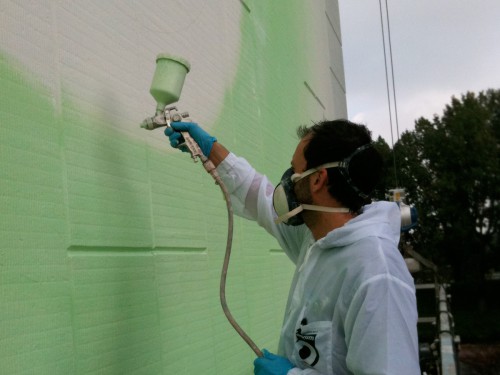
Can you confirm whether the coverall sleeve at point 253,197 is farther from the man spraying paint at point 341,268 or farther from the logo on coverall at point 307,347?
the logo on coverall at point 307,347

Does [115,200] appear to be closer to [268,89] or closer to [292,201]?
[292,201]

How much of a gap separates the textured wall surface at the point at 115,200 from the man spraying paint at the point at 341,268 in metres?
0.25

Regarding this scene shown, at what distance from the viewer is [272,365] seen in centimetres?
180

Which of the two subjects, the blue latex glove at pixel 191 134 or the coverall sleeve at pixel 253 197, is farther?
the coverall sleeve at pixel 253 197

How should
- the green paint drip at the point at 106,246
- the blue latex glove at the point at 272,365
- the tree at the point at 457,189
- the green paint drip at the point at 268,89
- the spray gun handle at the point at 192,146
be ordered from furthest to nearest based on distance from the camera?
the tree at the point at 457,189 → the green paint drip at the point at 268,89 → the spray gun handle at the point at 192,146 → the blue latex glove at the point at 272,365 → the green paint drip at the point at 106,246

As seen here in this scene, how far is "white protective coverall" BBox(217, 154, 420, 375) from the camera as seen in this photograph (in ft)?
5.16

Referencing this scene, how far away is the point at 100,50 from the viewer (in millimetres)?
1786

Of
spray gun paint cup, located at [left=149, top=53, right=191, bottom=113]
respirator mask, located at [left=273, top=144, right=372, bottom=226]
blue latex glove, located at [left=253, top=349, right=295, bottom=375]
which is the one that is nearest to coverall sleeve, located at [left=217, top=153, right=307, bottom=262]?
respirator mask, located at [left=273, top=144, right=372, bottom=226]

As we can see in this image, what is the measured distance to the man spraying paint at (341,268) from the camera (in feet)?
5.20

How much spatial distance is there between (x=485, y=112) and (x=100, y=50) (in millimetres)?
24972

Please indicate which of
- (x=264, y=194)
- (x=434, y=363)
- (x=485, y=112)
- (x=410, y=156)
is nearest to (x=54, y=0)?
(x=264, y=194)

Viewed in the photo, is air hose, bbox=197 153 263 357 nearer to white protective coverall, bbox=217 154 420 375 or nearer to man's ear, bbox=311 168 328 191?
white protective coverall, bbox=217 154 420 375

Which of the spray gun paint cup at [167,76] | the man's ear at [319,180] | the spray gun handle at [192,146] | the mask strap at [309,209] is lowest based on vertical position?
the mask strap at [309,209]

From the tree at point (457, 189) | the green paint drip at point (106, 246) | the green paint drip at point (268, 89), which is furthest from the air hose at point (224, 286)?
the tree at point (457, 189)
